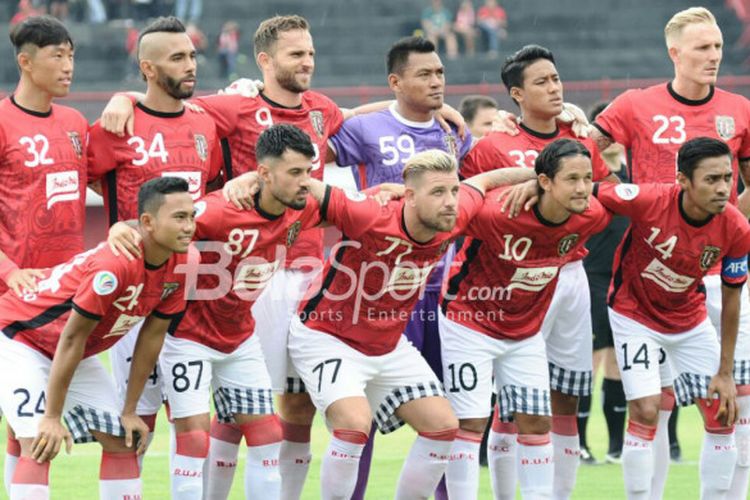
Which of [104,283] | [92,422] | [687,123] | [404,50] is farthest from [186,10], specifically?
[104,283]

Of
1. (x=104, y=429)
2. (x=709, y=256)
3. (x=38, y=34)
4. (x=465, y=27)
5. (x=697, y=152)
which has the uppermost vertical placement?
(x=465, y=27)

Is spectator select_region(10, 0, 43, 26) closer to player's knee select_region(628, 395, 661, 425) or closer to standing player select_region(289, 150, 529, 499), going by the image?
standing player select_region(289, 150, 529, 499)

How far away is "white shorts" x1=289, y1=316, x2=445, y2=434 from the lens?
761cm

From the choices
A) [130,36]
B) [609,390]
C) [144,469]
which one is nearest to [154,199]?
[144,469]

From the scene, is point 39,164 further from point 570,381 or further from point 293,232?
point 570,381

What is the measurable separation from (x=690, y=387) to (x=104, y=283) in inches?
138

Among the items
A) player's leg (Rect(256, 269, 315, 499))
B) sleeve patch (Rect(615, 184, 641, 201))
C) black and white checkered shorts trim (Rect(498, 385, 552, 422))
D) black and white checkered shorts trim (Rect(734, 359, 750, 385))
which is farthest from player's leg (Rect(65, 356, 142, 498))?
black and white checkered shorts trim (Rect(734, 359, 750, 385))

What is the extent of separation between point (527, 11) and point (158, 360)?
2101cm

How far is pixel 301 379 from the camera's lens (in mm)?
8047

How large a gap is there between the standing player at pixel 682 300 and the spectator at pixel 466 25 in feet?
59.4

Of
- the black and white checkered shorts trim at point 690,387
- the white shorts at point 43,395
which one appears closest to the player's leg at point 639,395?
the black and white checkered shorts trim at point 690,387

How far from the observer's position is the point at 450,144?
28.1 feet

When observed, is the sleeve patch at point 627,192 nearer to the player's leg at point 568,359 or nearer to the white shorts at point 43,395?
the player's leg at point 568,359

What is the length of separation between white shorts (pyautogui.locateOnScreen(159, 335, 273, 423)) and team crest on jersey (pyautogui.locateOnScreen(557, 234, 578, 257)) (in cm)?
177
